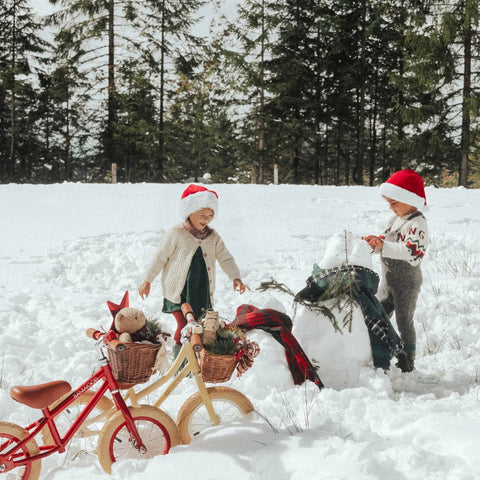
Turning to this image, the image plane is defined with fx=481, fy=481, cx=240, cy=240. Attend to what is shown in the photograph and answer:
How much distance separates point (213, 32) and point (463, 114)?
41.4ft

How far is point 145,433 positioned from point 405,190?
2.69 metres

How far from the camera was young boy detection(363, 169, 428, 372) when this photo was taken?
3811 mm

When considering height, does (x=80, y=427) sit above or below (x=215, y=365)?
below

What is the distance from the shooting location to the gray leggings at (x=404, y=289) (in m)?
4.02

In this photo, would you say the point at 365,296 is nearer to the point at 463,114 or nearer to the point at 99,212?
the point at 99,212

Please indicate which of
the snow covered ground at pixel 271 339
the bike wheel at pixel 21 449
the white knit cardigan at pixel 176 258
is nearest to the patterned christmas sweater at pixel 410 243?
the snow covered ground at pixel 271 339

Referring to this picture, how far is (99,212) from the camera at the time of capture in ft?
31.4

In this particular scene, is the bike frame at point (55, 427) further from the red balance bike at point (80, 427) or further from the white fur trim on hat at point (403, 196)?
the white fur trim on hat at point (403, 196)

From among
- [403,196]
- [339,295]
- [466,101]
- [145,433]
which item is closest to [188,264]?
[339,295]

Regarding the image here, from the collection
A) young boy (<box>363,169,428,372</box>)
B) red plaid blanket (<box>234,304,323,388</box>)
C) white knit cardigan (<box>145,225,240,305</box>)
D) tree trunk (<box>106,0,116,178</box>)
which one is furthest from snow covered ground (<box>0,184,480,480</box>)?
tree trunk (<box>106,0,116,178</box>)

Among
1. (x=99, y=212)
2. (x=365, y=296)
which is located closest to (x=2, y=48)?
(x=99, y=212)

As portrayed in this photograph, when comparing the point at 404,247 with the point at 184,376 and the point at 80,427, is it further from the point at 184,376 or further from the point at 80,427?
the point at 80,427

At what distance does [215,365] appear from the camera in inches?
106

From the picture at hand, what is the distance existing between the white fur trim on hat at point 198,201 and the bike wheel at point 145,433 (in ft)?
5.54
